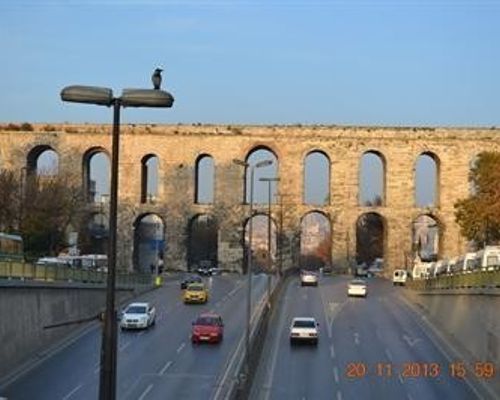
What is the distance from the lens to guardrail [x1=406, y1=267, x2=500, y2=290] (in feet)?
137

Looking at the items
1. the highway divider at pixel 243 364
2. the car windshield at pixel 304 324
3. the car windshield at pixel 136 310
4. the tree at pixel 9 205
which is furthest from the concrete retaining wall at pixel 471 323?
the tree at pixel 9 205

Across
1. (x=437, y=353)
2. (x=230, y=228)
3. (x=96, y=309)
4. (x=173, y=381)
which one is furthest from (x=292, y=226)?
(x=173, y=381)

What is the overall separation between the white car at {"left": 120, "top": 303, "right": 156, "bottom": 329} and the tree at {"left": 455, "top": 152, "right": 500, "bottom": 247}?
36.1m

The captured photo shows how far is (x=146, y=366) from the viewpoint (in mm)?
40875

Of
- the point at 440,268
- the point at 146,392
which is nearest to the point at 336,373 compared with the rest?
the point at 146,392

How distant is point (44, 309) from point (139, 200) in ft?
236

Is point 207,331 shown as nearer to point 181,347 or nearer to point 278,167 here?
point 181,347

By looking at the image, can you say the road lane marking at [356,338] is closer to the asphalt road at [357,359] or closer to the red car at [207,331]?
the asphalt road at [357,359]

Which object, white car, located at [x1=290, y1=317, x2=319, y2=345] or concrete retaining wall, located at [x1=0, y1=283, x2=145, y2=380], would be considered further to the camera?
white car, located at [x1=290, y1=317, x2=319, y2=345]

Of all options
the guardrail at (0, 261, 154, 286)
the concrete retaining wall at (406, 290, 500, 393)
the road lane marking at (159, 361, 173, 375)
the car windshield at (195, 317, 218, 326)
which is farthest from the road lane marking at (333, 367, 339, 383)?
the guardrail at (0, 261, 154, 286)

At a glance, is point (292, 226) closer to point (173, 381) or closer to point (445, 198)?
point (445, 198)

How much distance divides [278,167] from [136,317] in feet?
204

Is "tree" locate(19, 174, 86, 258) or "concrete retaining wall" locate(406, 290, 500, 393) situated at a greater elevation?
"tree" locate(19, 174, 86, 258)

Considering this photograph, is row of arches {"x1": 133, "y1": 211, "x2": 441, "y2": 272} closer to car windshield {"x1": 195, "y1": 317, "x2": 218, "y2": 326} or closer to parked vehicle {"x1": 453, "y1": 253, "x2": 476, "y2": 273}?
parked vehicle {"x1": 453, "y1": 253, "x2": 476, "y2": 273}
